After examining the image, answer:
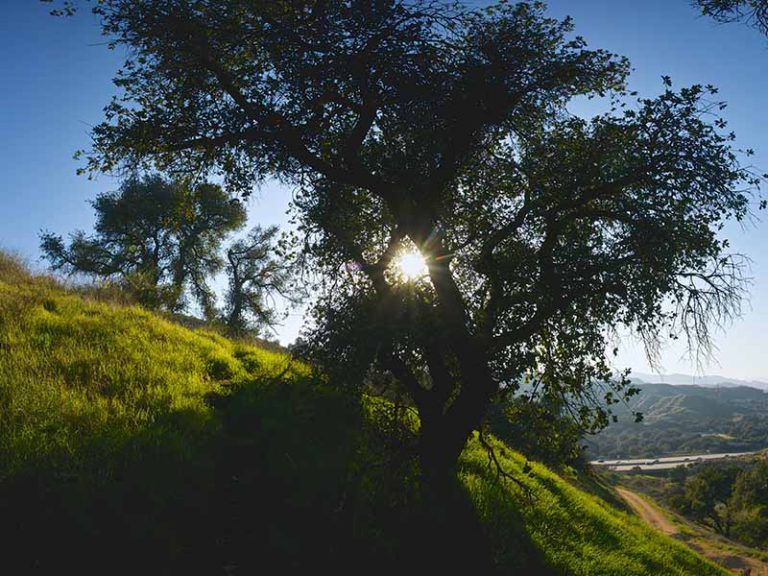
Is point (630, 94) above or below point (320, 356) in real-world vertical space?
above

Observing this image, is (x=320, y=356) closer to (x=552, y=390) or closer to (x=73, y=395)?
(x=73, y=395)

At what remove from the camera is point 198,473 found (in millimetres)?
6832

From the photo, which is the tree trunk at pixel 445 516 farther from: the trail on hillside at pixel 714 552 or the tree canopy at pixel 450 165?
the trail on hillside at pixel 714 552

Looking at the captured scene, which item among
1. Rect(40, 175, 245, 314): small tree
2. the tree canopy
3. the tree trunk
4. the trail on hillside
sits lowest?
the trail on hillside

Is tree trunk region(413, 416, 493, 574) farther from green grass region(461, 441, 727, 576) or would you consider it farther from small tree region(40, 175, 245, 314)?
small tree region(40, 175, 245, 314)

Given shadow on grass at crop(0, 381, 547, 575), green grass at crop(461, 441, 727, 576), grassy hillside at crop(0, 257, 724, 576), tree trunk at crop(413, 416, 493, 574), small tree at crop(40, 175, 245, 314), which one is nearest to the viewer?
shadow on grass at crop(0, 381, 547, 575)

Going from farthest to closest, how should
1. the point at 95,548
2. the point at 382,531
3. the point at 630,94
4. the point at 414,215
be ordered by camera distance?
1. the point at 414,215
2. the point at 630,94
3. the point at 382,531
4. the point at 95,548

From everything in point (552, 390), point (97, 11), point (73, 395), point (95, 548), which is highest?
point (97, 11)

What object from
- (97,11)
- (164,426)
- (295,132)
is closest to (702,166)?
(295,132)

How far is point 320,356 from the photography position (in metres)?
7.98

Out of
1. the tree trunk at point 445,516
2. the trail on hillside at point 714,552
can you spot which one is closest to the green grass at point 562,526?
the tree trunk at point 445,516

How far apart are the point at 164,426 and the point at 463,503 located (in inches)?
245

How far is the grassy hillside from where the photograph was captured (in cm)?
528

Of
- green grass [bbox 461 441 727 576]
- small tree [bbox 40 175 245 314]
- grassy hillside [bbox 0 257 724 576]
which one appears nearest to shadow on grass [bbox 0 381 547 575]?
grassy hillside [bbox 0 257 724 576]
